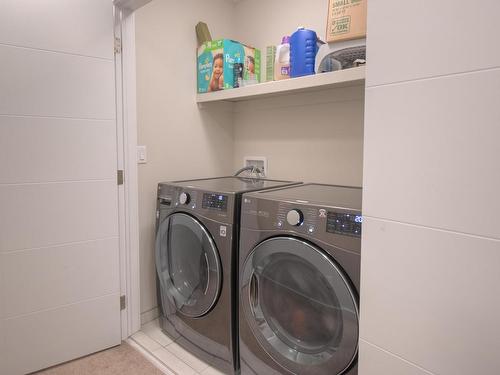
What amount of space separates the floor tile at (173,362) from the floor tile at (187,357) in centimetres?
2

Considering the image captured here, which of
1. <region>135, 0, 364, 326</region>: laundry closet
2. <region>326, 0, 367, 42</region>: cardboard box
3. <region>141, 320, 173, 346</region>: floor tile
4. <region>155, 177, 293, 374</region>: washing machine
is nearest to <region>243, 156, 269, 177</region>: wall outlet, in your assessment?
<region>135, 0, 364, 326</region>: laundry closet

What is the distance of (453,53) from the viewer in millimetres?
718

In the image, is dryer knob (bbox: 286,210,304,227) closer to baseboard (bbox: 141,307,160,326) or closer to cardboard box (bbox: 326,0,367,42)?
cardboard box (bbox: 326,0,367,42)

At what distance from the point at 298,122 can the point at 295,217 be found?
3.47 ft

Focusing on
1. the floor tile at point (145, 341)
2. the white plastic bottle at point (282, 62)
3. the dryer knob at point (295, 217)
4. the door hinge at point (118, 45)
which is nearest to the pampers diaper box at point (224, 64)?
the white plastic bottle at point (282, 62)

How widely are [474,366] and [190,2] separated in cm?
244

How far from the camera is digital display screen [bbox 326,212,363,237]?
1.12m

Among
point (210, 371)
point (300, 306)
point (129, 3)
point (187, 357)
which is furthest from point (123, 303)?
point (129, 3)

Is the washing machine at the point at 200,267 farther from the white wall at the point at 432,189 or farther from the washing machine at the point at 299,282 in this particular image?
the white wall at the point at 432,189

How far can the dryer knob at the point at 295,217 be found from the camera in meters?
1.27

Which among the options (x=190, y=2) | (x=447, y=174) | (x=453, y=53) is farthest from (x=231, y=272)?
(x=190, y=2)

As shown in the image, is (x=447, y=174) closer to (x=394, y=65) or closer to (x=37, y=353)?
(x=394, y=65)

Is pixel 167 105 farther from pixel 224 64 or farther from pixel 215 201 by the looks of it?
pixel 215 201

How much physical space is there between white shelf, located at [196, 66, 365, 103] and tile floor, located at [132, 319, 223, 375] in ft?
5.19
